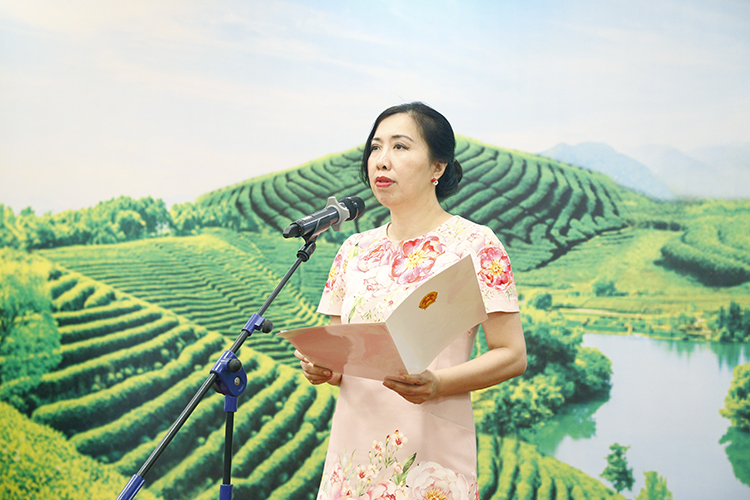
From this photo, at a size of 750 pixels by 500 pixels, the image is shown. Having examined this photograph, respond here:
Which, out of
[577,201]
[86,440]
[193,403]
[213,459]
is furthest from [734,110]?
[86,440]

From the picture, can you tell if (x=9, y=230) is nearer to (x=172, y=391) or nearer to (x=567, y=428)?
(x=172, y=391)

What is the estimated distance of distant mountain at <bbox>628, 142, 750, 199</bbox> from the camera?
98.1 inches

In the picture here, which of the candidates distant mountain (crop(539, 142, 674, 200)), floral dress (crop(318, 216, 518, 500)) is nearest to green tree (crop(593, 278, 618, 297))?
distant mountain (crop(539, 142, 674, 200))

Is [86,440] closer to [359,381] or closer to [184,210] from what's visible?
[184,210]

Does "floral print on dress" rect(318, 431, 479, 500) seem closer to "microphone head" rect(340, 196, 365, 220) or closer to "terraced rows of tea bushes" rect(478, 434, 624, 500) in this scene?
"microphone head" rect(340, 196, 365, 220)

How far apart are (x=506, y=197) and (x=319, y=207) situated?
3.18ft

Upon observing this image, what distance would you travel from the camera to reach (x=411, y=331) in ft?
2.92

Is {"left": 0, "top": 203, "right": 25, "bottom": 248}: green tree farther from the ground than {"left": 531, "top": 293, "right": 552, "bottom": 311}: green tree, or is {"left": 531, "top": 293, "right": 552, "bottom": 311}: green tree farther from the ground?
{"left": 0, "top": 203, "right": 25, "bottom": 248}: green tree

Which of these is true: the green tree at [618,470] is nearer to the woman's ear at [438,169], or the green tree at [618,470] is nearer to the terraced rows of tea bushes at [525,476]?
the terraced rows of tea bushes at [525,476]

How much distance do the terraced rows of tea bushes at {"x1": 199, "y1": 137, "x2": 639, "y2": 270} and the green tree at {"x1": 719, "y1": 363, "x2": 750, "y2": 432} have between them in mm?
788

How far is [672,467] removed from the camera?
2.36 meters

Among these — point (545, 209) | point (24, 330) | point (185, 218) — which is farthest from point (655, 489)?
point (24, 330)

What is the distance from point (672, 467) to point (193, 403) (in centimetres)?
219

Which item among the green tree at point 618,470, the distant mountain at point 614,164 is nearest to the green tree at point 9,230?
the distant mountain at point 614,164
